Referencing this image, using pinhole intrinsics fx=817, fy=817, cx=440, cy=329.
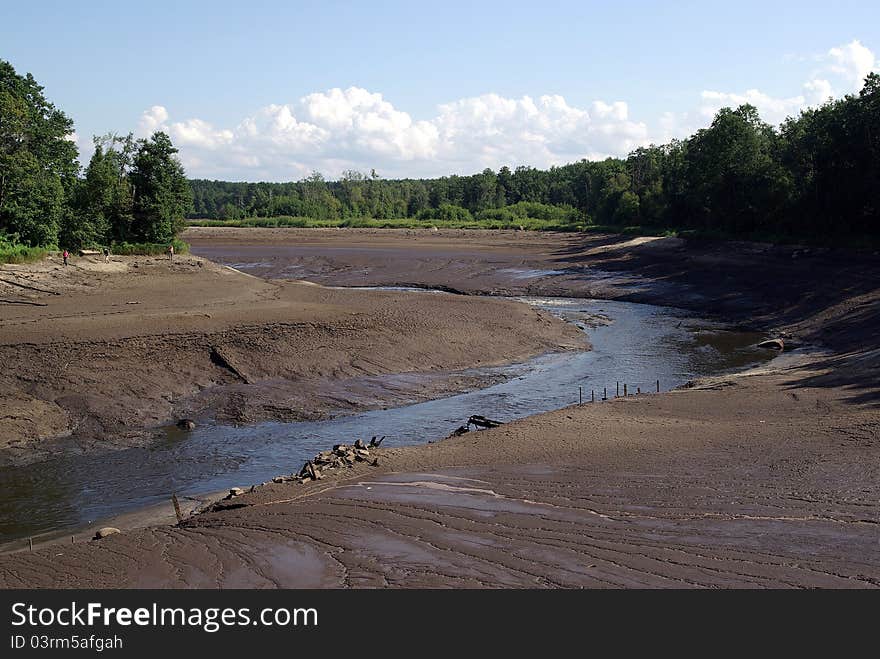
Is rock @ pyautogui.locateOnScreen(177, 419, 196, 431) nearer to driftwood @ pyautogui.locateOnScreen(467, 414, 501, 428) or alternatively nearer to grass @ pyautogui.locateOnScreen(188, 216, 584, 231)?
driftwood @ pyautogui.locateOnScreen(467, 414, 501, 428)

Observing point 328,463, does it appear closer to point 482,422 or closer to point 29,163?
point 482,422

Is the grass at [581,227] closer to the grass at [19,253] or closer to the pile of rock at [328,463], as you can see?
the pile of rock at [328,463]

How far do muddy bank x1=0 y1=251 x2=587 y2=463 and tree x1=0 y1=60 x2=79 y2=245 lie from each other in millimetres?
4916

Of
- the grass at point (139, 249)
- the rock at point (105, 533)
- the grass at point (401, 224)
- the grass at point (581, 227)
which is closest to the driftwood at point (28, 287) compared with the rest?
the grass at point (139, 249)

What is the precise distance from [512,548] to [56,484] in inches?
422

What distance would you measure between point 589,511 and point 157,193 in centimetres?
4388

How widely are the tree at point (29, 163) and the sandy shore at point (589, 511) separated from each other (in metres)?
32.1

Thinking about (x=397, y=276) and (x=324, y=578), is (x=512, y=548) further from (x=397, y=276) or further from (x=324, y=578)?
(x=397, y=276)

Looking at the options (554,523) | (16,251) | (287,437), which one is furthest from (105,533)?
(16,251)

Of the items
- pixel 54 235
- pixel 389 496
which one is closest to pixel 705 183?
pixel 54 235

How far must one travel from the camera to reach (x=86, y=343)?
2397 centimetres

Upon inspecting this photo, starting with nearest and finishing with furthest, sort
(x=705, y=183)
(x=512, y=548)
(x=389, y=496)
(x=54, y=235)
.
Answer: (x=512, y=548)
(x=389, y=496)
(x=54, y=235)
(x=705, y=183)
